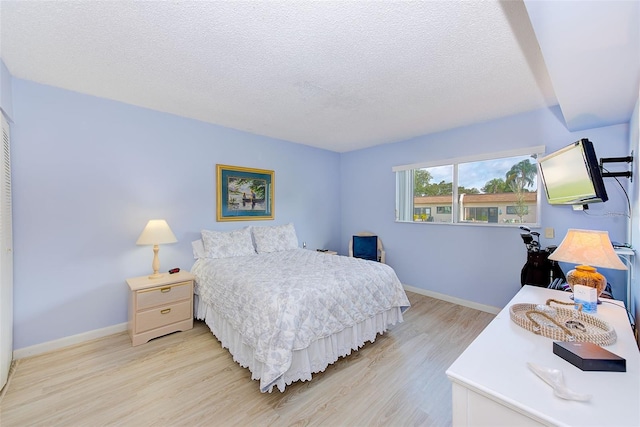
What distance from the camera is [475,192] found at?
11.5 feet

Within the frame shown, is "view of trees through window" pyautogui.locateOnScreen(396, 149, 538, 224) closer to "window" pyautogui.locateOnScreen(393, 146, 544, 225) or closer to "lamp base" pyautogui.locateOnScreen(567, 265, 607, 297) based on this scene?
"window" pyautogui.locateOnScreen(393, 146, 544, 225)

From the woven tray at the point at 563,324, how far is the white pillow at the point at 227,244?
287 cm

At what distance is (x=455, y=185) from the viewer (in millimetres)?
3686

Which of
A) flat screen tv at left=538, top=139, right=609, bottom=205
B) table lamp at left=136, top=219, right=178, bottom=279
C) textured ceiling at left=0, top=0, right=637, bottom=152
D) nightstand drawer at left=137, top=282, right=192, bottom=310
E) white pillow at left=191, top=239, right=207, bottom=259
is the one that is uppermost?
textured ceiling at left=0, top=0, right=637, bottom=152

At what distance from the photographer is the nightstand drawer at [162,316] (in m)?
2.50

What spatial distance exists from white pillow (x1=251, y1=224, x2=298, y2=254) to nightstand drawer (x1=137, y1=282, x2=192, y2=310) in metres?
1.06

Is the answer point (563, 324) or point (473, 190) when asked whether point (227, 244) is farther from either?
point (473, 190)

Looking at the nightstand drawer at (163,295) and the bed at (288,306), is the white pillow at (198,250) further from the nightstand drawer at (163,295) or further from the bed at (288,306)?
the nightstand drawer at (163,295)

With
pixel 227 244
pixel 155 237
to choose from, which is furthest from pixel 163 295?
pixel 227 244

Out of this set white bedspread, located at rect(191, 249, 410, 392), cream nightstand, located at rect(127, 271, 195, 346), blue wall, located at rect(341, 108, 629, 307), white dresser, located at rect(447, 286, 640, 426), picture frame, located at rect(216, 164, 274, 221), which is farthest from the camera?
picture frame, located at rect(216, 164, 274, 221)

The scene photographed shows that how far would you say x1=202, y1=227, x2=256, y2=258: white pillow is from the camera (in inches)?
126

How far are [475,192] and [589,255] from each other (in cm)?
217

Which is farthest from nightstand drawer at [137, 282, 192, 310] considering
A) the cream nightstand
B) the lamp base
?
the lamp base

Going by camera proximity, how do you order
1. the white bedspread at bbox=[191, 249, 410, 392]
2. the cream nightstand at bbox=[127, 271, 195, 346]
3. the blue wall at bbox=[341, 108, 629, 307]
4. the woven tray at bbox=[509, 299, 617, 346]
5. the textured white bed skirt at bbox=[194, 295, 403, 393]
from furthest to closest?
the blue wall at bbox=[341, 108, 629, 307], the cream nightstand at bbox=[127, 271, 195, 346], the textured white bed skirt at bbox=[194, 295, 403, 393], the white bedspread at bbox=[191, 249, 410, 392], the woven tray at bbox=[509, 299, 617, 346]
